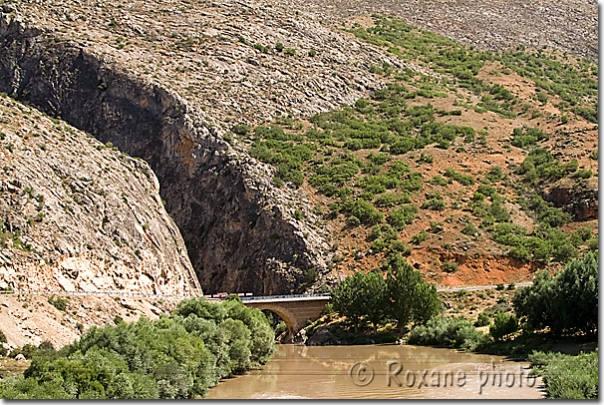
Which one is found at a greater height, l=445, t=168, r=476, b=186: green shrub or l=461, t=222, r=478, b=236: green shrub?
l=445, t=168, r=476, b=186: green shrub

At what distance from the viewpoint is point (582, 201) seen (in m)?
72.6

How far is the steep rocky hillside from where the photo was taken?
225 ft

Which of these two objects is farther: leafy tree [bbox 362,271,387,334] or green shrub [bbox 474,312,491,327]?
leafy tree [bbox 362,271,387,334]

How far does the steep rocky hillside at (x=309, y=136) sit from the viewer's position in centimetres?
6856

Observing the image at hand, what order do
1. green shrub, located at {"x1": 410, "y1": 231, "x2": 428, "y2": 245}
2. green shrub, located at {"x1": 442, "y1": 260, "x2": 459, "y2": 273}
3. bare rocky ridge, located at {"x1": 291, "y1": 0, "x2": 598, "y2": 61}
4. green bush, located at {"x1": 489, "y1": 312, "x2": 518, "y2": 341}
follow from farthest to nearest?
bare rocky ridge, located at {"x1": 291, "y1": 0, "x2": 598, "y2": 61}, green shrub, located at {"x1": 410, "y1": 231, "x2": 428, "y2": 245}, green shrub, located at {"x1": 442, "y1": 260, "x2": 459, "y2": 273}, green bush, located at {"x1": 489, "y1": 312, "x2": 518, "y2": 341}

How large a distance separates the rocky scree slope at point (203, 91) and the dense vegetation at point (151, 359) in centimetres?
2250

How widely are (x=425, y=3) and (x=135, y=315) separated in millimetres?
95000

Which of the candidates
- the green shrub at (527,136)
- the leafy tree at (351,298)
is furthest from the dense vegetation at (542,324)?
the green shrub at (527,136)

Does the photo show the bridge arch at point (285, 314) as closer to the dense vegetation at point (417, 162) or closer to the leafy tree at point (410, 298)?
the leafy tree at point (410, 298)

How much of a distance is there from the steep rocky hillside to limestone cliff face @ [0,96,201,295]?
6503 mm

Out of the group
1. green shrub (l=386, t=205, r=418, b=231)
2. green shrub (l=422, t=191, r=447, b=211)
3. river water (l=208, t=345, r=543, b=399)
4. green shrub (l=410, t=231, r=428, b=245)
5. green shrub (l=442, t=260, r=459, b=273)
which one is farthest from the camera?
green shrub (l=422, t=191, r=447, b=211)

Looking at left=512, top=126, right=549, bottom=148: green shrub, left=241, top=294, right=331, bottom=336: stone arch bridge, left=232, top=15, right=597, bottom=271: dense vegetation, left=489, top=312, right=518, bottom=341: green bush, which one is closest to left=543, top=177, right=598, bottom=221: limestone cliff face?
left=232, top=15, right=597, bottom=271: dense vegetation

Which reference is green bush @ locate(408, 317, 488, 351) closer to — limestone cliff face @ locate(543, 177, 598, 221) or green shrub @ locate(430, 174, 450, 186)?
green shrub @ locate(430, 174, 450, 186)

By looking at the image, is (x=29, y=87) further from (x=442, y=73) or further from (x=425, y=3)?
(x=425, y=3)
